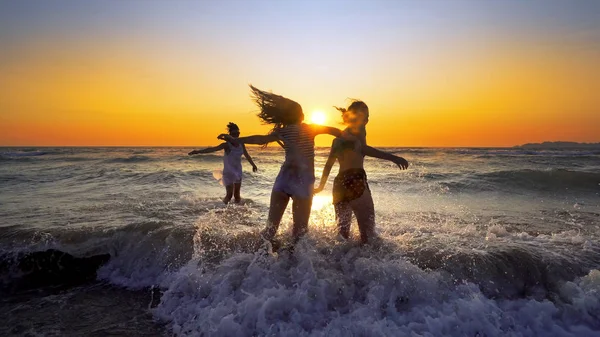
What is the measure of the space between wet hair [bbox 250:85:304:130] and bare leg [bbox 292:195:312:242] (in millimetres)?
978

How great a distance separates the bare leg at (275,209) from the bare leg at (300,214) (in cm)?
14

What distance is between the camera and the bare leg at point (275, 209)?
14.7ft

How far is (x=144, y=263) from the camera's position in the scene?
5426 mm

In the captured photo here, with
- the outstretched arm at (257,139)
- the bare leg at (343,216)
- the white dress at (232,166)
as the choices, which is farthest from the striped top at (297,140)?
the white dress at (232,166)

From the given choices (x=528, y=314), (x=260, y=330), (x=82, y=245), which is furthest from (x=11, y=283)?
(x=528, y=314)

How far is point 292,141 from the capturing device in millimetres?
4383

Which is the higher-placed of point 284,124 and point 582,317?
point 284,124

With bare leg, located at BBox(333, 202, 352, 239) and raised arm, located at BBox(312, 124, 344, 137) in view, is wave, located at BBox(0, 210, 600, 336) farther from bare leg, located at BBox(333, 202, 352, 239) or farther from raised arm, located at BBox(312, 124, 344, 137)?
raised arm, located at BBox(312, 124, 344, 137)

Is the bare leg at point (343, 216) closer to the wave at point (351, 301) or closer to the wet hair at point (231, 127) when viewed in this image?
the wave at point (351, 301)

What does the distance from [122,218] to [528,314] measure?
721 cm

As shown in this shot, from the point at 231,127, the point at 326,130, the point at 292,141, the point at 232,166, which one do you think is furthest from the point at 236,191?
the point at 326,130

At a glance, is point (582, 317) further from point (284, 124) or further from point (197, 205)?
point (197, 205)

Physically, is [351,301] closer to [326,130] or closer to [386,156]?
[386,156]

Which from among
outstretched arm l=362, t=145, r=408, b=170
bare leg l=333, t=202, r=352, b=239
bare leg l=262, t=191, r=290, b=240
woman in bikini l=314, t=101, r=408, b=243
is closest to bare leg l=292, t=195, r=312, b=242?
bare leg l=262, t=191, r=290, b=240
